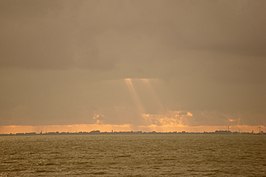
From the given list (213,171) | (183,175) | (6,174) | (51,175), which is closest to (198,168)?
(213,171)

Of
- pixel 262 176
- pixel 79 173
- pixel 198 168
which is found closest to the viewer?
pixel 262 176

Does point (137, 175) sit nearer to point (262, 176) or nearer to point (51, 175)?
point (51, 175)

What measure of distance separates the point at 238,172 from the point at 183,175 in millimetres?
11793

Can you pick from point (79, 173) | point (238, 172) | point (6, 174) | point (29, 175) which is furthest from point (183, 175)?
point (6, 174)

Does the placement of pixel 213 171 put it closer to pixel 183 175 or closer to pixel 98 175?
pixel 183 175

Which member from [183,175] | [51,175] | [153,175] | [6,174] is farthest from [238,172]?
[6,174]

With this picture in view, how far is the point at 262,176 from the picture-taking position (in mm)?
68438

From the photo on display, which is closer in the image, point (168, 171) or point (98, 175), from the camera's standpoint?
point (98, 175)

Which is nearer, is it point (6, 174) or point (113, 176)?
point (113, 176)

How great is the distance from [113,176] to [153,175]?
6.87m

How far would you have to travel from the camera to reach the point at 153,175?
7006 centimetres

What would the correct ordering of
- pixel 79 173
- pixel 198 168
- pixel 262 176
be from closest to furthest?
pixel 262 176 → pixel 79 173 → pixel 198 168

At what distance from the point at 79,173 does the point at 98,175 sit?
5.21 m

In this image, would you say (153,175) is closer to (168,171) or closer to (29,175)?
(168,171)
